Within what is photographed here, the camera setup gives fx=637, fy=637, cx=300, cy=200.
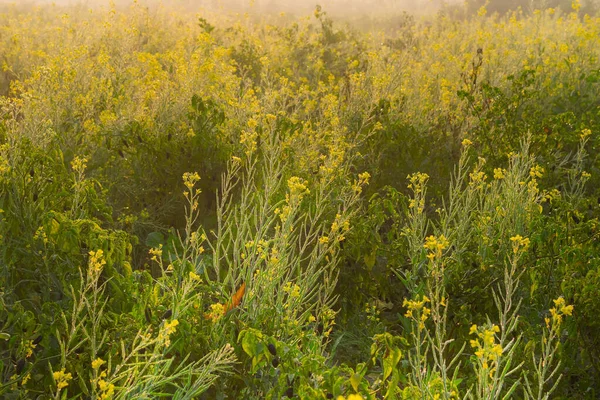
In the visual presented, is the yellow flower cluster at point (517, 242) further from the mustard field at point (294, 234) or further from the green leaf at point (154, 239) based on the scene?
the green leaf at point (154, 239)

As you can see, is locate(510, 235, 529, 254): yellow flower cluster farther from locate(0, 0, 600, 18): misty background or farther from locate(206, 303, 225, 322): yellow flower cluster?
locate(0, 0, 600, 18): misty background

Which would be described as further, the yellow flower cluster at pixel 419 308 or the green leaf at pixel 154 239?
the green leaf at pixel 154 239

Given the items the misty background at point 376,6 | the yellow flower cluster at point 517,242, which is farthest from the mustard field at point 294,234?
the misty background at point 376,6

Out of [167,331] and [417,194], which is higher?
[167,331]

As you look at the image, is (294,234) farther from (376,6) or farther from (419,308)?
(376,6)

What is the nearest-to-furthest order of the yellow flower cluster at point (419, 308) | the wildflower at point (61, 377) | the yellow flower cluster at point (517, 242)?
the wildflower at point (61, 377)
the yellow flower cluster at point (419, 308)
the yellow flower cluster at point (517, 242)

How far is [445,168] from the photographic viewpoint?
448 centimetres

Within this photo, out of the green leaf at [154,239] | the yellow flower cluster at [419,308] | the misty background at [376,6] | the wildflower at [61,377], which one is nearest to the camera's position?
the wildflower at [61,377]

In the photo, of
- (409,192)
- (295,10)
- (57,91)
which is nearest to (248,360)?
(409,192)

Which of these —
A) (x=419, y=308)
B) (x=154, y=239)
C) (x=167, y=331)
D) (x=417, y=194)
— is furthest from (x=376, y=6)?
(x=167, y=331)

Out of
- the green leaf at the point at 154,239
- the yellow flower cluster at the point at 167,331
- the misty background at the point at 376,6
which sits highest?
the yellow flower cluster at the point at 167,331

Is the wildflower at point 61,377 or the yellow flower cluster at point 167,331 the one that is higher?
the yellow flower cluster at point 167,331

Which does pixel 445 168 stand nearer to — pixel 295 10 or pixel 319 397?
pixel 319 397

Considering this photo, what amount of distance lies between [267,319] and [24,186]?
42.3 inches
